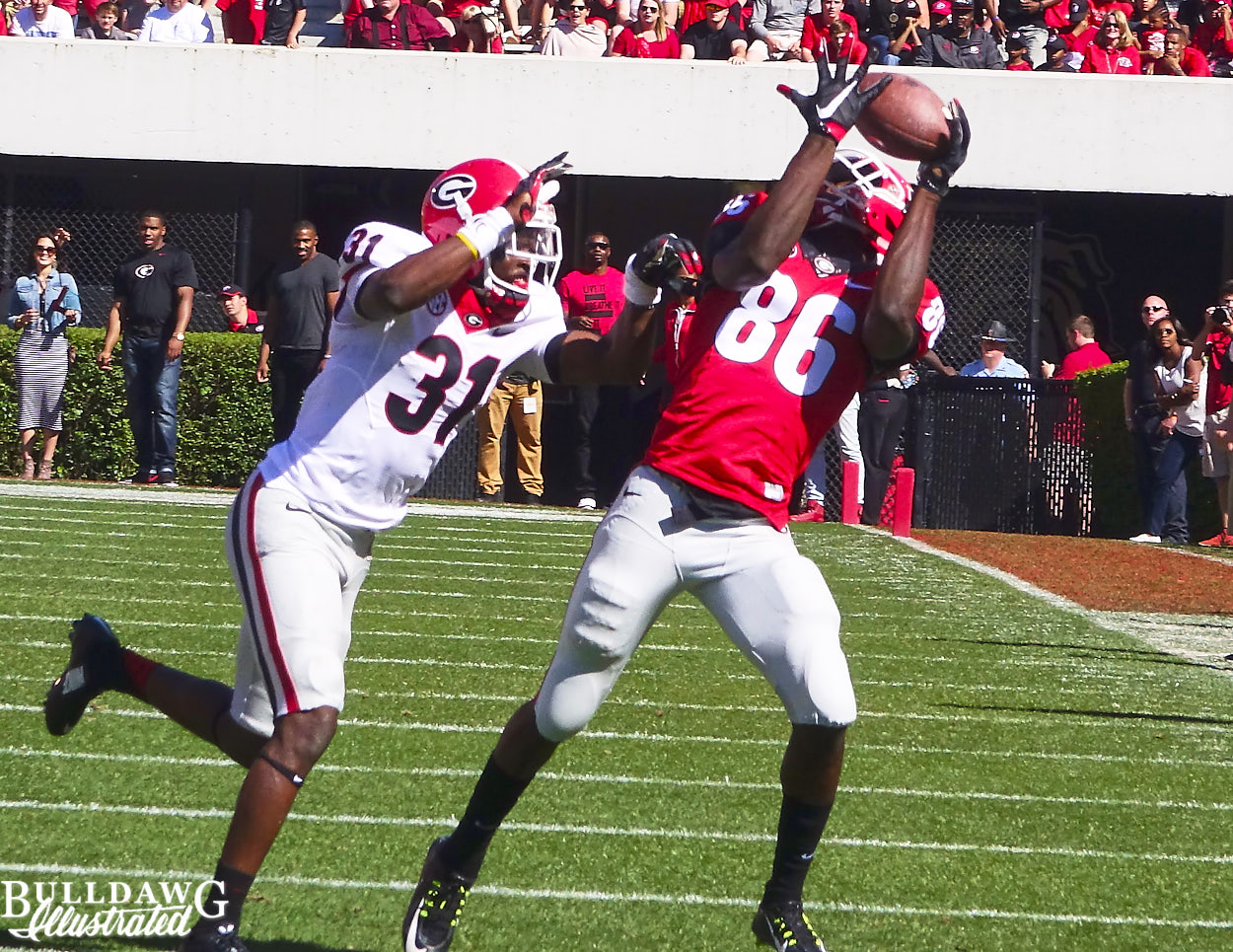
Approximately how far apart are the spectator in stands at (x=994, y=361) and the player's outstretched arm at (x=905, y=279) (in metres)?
11.2

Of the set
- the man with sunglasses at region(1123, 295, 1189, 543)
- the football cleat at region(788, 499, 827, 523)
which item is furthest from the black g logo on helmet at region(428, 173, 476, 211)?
the man with sunglasses at region(1123, 295, 1189, 543)

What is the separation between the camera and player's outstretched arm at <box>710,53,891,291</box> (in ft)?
12.7

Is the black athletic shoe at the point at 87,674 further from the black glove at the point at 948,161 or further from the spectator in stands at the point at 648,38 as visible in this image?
the spectator in stands at the point at 648,38

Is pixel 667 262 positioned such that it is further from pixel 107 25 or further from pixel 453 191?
pixel 107 25

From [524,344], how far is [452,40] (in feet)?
43.1

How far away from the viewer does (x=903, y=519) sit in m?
13.2

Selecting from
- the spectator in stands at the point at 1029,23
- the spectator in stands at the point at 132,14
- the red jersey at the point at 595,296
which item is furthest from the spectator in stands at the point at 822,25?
the spectator in stands at the point at 132,14

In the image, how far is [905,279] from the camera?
3.91 metres

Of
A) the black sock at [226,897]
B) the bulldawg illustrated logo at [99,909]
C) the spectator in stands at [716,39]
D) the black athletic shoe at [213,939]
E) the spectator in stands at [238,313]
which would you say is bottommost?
the spectator in stands at [238,313]

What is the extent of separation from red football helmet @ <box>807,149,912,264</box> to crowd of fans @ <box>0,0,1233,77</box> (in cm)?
1242

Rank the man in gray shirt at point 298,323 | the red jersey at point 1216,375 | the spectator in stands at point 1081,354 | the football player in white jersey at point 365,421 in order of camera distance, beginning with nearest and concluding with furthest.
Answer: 1. the football player in white jersey at point 365,421
2. the red jersey at point 1216,375
3. the man in gray shirt at point 298,323
4. the spectator in stands at point 1081,354

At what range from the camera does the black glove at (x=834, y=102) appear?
13.1 ft

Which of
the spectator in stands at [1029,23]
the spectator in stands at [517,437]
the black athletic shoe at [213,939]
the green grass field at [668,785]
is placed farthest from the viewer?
the spectator in stands at [1029,23]

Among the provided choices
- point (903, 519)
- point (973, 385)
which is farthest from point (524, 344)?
point (973, 385)
